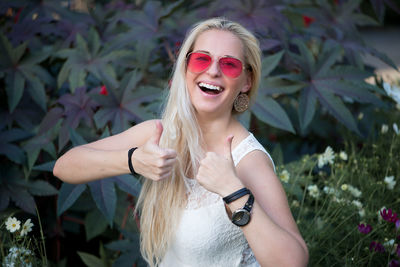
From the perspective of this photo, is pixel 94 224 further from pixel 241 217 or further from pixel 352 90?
pixel 352 90

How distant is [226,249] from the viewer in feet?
4.71

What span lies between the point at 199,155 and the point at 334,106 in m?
0.96

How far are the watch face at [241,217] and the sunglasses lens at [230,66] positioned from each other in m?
0.47

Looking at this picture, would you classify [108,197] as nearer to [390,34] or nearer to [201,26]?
[201,26]

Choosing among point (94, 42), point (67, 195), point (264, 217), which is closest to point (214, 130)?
point (264, 217)

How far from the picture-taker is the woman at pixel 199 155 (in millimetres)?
1354

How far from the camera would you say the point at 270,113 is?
2008 mm

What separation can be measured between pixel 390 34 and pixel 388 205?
10.4 metres

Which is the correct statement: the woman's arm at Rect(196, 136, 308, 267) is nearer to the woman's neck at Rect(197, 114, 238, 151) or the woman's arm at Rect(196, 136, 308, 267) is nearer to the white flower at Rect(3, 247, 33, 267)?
the woman's neck at Rect(197, 114, 238, 151)

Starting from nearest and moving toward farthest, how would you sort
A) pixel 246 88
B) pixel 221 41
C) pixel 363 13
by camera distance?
pixel 221 41 → pixel 246 88 → pixel 363 13

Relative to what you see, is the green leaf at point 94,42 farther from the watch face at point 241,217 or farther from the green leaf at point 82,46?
the watch face at point 241,217

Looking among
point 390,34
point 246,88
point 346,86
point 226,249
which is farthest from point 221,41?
point 390,34

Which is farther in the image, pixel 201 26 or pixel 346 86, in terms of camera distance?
pixel 346 86

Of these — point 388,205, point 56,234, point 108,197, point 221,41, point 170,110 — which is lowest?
point 56,234
